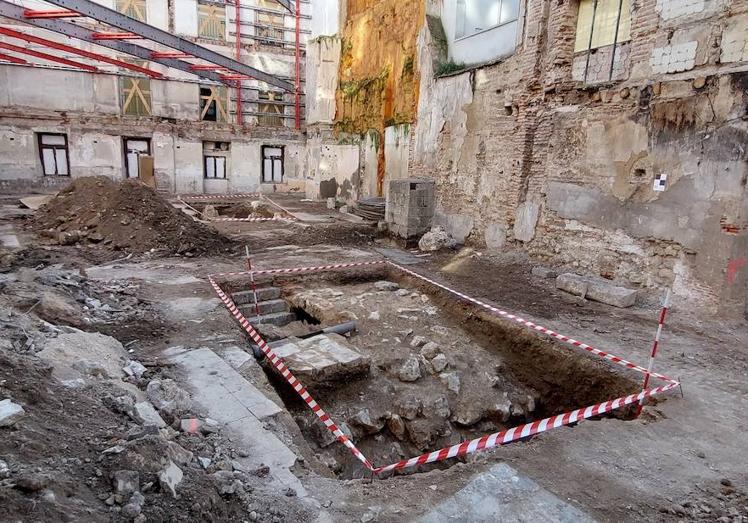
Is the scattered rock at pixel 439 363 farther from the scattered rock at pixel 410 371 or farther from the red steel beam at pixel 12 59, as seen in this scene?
the red steel beam at pixel 12 59

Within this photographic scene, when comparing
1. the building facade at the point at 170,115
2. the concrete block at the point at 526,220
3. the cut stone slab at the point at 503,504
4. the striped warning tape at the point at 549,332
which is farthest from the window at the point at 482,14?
the building facade at the point at 170,115

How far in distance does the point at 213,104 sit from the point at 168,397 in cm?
2254

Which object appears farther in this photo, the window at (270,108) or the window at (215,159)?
the window at (270,108)

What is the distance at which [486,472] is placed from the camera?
144 inches

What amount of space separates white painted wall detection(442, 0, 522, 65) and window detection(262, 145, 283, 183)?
13492mm

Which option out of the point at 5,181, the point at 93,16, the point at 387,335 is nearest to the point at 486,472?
the point at 387,335

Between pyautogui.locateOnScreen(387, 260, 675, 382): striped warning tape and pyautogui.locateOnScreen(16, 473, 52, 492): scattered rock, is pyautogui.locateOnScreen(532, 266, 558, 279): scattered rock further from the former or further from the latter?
pyautogui.locateOnScreen(16, 473, 52, 492): scattered rock

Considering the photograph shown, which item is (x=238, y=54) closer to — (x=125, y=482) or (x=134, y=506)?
(x=125, y=482)

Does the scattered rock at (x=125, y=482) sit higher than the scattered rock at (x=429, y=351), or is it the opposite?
the scattered rock at (x=125, y=482)

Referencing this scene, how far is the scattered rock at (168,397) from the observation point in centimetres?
407

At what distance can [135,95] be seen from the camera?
22.1m

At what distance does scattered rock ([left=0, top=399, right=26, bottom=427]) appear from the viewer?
2.83 metres

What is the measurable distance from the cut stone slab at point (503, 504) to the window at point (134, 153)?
22.2 meters

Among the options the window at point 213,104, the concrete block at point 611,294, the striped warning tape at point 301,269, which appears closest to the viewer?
the concrete block at point 611,294
